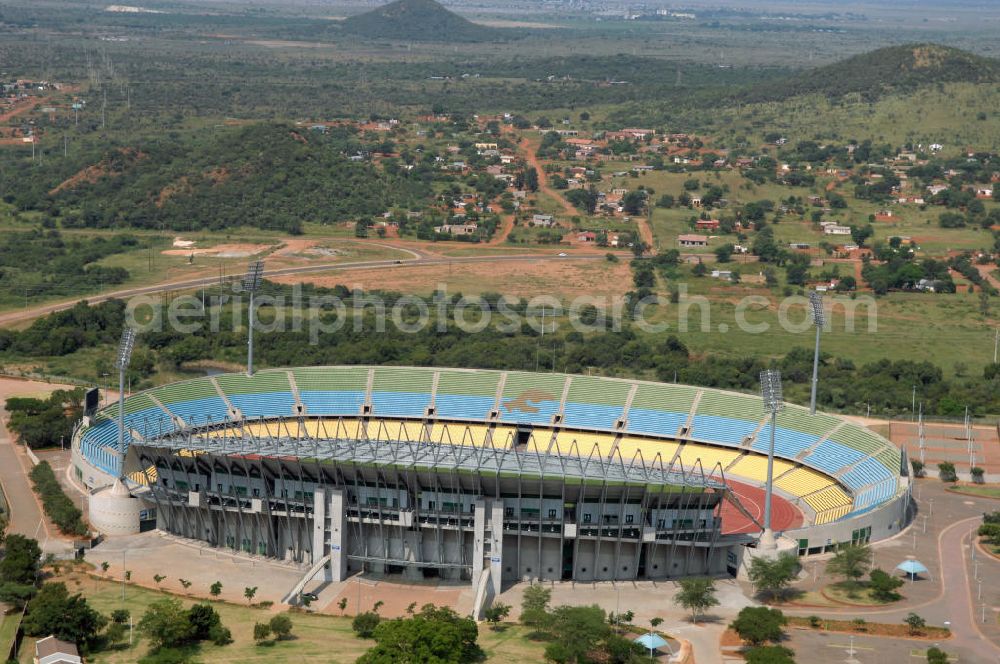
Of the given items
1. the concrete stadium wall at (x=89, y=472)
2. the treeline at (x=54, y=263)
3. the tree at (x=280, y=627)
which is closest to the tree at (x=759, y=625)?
the tree at (x=280, y=627)

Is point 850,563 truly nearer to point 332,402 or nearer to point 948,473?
point 948,473

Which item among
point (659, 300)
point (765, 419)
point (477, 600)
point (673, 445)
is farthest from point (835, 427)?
point (659, 300)

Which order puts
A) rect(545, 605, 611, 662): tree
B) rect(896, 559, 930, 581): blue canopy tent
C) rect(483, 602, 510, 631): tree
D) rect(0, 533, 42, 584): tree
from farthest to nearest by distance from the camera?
rect(896, 559, 930, 581): blue canopy tent, rect(0, 533, 42, 584): tree, rect(483, 602, 510, 631): tree, rect(545, 605, 611, 662): tree

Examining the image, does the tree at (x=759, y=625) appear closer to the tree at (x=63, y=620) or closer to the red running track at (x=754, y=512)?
the red running track at (x=754, y=512)

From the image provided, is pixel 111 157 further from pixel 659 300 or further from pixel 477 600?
pixel 477 600

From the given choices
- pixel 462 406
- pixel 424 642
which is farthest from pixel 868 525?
pixel 424 642

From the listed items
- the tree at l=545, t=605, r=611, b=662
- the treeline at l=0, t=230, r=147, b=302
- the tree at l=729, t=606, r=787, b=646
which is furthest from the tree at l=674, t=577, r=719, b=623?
the treeline at l=0, t=230, r=147, b=302

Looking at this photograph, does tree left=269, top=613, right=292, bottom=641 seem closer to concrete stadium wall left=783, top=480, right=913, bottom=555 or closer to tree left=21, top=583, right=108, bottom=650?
tree left=21, top=583, right=108, bottom=650
